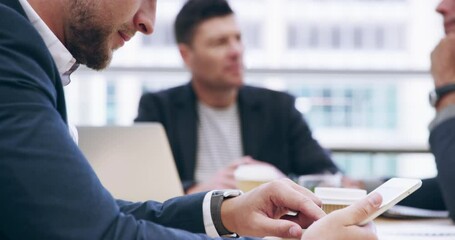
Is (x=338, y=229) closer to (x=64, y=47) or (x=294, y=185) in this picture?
(x=294, y=185)

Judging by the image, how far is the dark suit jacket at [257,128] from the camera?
260cm

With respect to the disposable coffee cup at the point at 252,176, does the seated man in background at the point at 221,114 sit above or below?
below

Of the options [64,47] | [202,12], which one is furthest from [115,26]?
[202,12]

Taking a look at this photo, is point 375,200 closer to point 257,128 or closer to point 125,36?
point 125,36

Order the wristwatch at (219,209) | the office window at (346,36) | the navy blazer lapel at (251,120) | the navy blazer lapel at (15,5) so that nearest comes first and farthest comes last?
the navy blazer lapel at (15,5), the wristwatch at (219,209), the navy blazer lapel at (251,120), the office window at (346,36)

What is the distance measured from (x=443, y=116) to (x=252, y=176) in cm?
50

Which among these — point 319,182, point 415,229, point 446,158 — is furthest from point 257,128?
point 415,229

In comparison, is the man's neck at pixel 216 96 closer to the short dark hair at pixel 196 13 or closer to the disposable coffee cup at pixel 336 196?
the short dark hair at pixel 196 13

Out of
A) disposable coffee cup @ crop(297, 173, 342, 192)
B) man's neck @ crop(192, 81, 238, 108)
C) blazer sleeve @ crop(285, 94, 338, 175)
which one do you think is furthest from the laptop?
man's neck @ crop(192, 81, 238, 108)

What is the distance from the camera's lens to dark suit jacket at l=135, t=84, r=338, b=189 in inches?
102

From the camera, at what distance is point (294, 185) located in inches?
46.2

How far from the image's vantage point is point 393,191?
1.09 metres

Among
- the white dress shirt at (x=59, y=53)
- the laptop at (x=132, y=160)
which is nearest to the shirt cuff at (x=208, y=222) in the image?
the white dress shirt at (x=59, y=53)

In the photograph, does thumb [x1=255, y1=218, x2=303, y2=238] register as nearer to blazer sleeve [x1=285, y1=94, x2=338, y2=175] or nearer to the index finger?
the index finger
